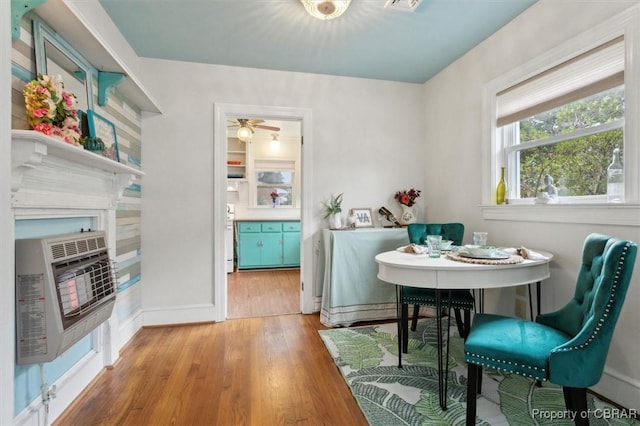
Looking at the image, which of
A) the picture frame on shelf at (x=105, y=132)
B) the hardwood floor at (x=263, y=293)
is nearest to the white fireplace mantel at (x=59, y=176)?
the picture frame on shelf at (x=105, y=132)

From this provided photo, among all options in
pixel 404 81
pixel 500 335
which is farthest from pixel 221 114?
pixel 500 335

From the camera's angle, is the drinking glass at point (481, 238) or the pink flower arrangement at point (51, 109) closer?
the pink flower arrangement at point (51, 109)

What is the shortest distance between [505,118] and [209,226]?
9.21 feet

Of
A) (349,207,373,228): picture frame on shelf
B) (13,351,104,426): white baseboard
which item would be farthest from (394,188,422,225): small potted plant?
(13,351,104,426): white baseboard

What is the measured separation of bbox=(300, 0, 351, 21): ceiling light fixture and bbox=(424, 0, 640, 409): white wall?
1357 millimetres

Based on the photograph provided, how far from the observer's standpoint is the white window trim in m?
1.58

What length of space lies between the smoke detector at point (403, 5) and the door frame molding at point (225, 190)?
1.32 m

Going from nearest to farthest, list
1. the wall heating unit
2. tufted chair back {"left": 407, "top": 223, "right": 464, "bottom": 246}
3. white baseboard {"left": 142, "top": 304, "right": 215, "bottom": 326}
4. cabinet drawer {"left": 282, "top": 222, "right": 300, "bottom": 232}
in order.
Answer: the wall heating unit < tufted chair back {"left": 407, "top": 223, "right": 464, "bottom": 246} < white baseboard {"left": 142, "top": 304, "right": 215, "bottom": 326} < cabinet drawer {"left": 282, "top": 222, "right": 300, "bottom": 232}

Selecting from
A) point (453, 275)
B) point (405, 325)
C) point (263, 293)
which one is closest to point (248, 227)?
point (263, 293)

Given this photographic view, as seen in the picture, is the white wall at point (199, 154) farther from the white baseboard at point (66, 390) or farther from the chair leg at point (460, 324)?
the chair leg at point (460, 324)

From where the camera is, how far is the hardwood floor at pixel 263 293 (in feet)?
10.8

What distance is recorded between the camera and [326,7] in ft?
6.50

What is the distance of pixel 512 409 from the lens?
5.26ft

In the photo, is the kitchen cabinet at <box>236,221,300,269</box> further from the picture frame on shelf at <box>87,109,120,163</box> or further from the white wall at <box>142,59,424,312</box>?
the picture frame on shelf at <box>87,109,120,163</box>
